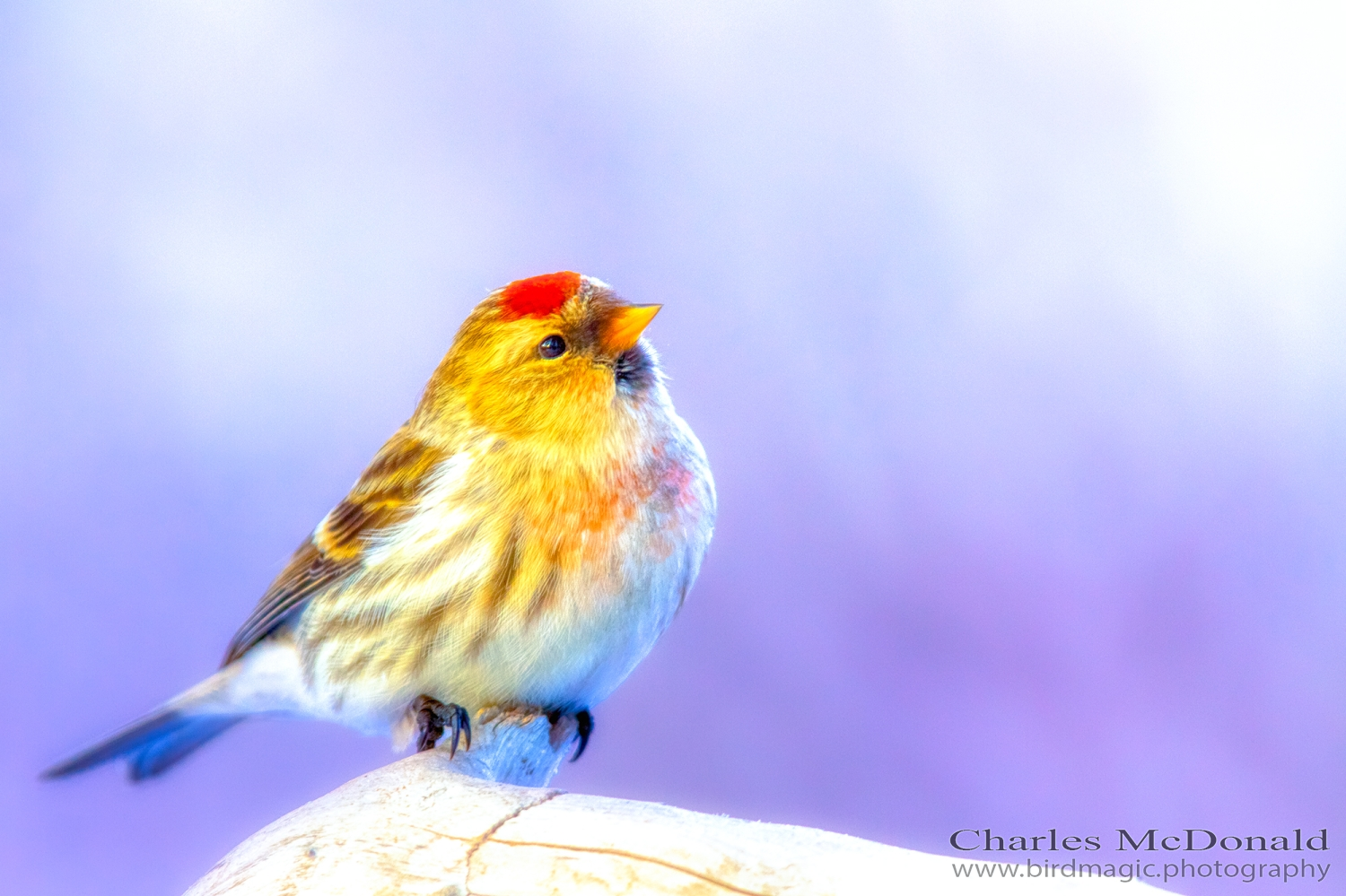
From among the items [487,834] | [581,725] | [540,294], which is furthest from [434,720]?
[540,294]

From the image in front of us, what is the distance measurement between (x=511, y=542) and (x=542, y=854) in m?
0.45

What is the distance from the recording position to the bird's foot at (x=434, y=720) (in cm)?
156

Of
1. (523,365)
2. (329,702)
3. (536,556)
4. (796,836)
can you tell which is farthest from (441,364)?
(796,836)

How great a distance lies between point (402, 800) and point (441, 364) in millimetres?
659

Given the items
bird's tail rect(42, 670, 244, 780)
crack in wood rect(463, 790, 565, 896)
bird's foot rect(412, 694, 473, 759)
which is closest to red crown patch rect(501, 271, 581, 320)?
bird's foot rect(412, 694, 473, 759)

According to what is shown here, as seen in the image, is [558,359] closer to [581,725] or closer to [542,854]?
[581,725]

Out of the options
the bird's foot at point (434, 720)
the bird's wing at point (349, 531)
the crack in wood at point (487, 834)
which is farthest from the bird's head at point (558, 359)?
the crack in wood at point (487, 834)

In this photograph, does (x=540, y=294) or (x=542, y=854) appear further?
(x=540, y=294)

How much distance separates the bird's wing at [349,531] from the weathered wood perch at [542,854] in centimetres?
44

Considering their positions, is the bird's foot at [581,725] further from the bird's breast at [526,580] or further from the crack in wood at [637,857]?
the crack in wood at [637,857]

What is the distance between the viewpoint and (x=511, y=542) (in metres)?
1.53

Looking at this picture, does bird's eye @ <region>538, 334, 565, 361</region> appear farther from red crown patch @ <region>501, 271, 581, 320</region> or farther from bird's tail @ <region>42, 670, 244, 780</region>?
bird's tail @ <region>42, 670, 244, 780</region>

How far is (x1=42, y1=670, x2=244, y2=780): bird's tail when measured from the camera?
178cm

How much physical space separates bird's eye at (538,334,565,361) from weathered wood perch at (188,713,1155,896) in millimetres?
578
